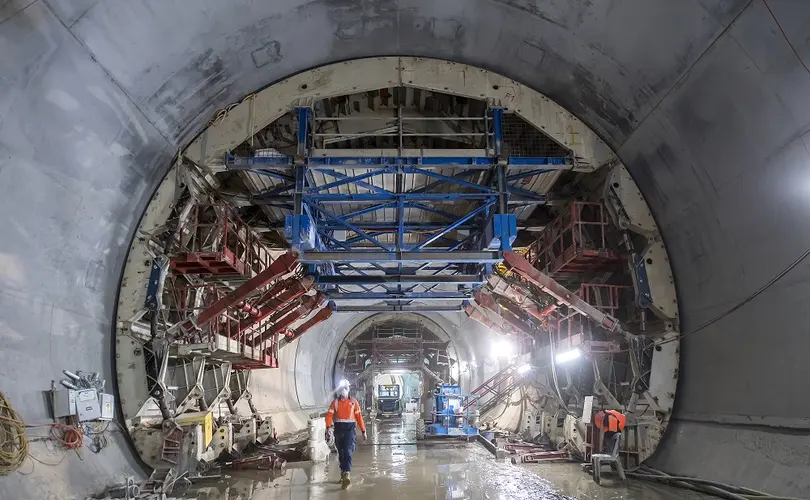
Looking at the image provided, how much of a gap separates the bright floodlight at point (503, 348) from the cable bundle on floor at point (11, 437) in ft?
46.9

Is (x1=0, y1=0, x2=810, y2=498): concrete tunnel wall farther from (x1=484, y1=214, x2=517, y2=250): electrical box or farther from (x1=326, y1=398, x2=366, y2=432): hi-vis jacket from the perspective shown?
(x1=326, y1=398, x2=366, y2=432): hi-vis jacket

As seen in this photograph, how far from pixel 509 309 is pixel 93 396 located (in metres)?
10.7

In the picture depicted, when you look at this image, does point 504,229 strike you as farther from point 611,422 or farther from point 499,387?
point 499,387

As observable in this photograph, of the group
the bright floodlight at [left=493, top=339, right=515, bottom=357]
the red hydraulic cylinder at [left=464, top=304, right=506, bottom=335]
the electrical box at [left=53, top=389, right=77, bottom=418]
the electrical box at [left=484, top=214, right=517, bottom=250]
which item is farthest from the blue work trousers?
the bright floodlight at [left=493, top=339, right=515, bottom=357]

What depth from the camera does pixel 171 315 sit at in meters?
11.3

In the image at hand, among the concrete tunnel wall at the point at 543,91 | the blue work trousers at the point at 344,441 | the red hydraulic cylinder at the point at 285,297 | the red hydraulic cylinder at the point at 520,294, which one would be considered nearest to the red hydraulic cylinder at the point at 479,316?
the red hydraulic cylinder at the point at 520,294

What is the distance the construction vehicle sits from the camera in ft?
54.0

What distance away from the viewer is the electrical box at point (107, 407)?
777 cm

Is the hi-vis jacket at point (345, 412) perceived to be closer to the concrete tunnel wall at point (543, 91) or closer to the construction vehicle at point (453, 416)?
the concrete tunnel wall at point (543, 91)

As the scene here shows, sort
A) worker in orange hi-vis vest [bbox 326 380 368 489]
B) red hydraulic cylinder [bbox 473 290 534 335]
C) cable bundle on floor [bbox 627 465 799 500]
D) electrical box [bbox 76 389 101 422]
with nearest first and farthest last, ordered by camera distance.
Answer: cable bundle on floor [bbox 627 465 799 500], electrical box [bbox 76 389 101 422], worker in orange hi-vis vest [bbox 326 380 368 489], red hydraulic cylinder [bbox 473 290 534 335]

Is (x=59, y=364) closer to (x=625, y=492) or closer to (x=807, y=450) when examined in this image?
(x=625, y=492)

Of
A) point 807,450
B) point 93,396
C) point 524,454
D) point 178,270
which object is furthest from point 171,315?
point 807,450

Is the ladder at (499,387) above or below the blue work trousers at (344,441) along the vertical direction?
above

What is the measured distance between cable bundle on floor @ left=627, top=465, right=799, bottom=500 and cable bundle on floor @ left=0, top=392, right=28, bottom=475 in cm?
809
